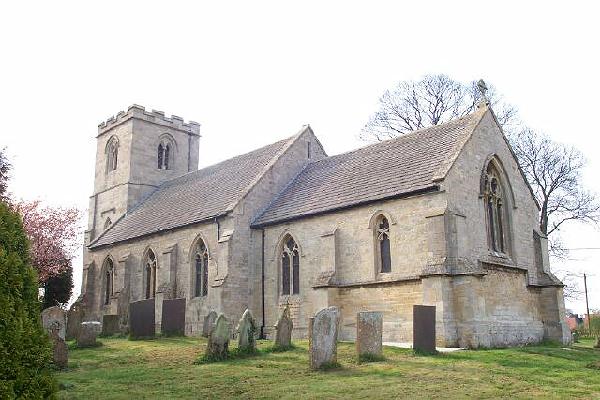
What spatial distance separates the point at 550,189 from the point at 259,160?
55.7 feet

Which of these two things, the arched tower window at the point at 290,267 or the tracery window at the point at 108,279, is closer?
the arched tower window at the point at 290,267

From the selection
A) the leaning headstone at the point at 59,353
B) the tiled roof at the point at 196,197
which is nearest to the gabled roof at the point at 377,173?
the tiled roof at the point at 196,197

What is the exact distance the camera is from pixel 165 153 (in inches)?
1485

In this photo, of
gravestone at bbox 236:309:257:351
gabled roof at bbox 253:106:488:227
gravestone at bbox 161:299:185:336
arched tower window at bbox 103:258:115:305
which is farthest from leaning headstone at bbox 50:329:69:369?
arched tower window at bbox 103:258:115:305

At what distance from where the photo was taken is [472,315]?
16641 millimetres

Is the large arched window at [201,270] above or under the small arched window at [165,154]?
under

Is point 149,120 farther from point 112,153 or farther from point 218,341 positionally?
point 218,341

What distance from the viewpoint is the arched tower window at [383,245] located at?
1969 centimetres

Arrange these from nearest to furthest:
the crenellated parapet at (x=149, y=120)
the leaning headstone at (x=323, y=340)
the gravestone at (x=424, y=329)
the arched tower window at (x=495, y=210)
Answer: the leaning headstone at (x=323, y=340), the gravestone at (x=424, y=329), the arched tower window at (x=495, y=210), the crenellated parapet at (x=149, y=120)

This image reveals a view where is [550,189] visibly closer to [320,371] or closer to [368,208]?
[368,208]

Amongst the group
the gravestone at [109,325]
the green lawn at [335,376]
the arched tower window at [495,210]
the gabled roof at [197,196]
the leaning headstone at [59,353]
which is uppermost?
the gabled roof at [197,196]

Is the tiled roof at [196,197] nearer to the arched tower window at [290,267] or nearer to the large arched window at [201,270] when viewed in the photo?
the large arched window at [201,270]

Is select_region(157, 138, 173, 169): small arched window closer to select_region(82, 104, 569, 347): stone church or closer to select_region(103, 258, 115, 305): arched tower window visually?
select_region(82, 104, 569, 347): stone church

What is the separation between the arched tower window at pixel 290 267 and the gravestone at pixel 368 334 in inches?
329
